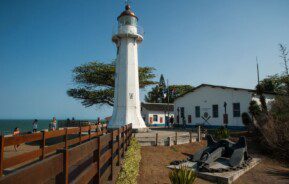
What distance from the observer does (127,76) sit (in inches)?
916

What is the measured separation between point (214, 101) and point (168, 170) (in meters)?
20.3

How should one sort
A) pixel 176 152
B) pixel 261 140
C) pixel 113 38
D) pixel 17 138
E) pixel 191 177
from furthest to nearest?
pixel 113 38
pixel 261 140
pixel 176 152
pixel 191 177
pixel 17 138

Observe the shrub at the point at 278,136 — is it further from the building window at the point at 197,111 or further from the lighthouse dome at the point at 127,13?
the lighthouse dome at the point at 127,13

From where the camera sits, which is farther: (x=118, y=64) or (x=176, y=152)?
(x=118, y=64)

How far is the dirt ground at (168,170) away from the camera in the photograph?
26.4ft

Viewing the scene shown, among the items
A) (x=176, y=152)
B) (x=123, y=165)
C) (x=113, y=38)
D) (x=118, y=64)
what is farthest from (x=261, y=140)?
(x=113, y=38)

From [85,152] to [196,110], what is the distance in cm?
2775

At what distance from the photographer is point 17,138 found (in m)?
4.94

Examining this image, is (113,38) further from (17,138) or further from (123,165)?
(17,138)

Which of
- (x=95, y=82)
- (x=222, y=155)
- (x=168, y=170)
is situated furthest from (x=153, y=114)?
(x=168, y=170)

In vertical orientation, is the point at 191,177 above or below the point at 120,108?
below

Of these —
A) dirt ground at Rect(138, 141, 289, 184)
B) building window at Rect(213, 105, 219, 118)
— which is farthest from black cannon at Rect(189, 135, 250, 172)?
building window at Rect(213, 105, 219, 118)

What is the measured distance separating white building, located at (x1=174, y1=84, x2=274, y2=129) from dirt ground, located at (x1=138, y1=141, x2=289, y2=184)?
11652 millimetres

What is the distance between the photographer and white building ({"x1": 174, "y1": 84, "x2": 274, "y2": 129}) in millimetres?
25453
